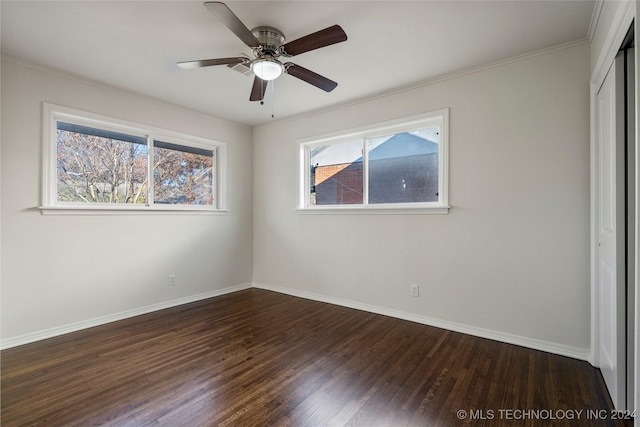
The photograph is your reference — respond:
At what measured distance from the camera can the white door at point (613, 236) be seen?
1.72 meters

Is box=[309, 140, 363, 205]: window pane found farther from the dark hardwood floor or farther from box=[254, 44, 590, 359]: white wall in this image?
the dark hardwood floor

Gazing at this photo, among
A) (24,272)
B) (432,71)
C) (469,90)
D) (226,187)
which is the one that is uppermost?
(432,71)

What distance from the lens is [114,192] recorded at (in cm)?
336

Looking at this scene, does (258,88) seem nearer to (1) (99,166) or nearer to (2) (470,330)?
(1) (99,166)

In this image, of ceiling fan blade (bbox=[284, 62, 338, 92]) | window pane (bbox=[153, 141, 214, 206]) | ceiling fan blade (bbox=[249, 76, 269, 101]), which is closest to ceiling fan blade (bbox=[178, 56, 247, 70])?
ceiling fan blade (bbox=[249, 76, 269, 101])

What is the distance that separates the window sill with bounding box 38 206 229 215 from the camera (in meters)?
2.88

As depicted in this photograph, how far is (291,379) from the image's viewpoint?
2096 millimetres

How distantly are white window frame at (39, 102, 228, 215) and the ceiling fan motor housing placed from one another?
82.4 inches

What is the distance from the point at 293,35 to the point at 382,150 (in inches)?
67.9

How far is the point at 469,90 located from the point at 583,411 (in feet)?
8.53

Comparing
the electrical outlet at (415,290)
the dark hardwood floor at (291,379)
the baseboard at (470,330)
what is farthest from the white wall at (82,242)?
the electrical outlet at (415,290)

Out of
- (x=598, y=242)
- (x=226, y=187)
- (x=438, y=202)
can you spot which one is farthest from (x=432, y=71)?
(x=226, y=187)

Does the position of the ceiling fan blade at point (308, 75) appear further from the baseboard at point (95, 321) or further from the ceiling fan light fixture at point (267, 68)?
the baseboard at point (95, 321)

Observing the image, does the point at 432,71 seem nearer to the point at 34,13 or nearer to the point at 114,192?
the point at 34,13
